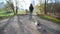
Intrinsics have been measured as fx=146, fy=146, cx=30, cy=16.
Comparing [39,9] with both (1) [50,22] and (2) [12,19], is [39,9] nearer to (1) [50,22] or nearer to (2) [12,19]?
(1) [50,22]

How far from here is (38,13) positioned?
5.26ft

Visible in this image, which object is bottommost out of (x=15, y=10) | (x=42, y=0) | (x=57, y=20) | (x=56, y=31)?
(x=56, y=31)

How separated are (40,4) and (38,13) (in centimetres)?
10

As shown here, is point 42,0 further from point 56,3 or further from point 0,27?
point 0,27

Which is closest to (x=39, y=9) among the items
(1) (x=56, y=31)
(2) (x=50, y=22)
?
(2) (x=50, y=22)

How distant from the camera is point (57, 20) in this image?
1608 mm

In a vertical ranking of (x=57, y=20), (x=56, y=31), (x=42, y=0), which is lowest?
(x=56, y=31)

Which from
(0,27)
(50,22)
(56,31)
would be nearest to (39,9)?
(50,22)

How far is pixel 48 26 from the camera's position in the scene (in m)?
1.60

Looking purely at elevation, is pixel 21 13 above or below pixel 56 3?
below

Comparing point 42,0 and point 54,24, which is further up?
point 42,0

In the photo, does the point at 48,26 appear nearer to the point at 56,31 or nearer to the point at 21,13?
the point at 56,31

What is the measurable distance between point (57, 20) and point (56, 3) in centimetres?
19

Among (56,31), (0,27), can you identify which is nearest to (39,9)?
(56,31)
